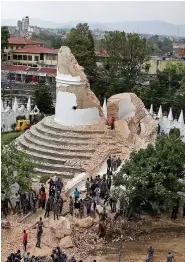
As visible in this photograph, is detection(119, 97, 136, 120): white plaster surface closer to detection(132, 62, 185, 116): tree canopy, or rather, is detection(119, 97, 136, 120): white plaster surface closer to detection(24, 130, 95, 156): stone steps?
detection(24, 130, 95, 156): stone steps

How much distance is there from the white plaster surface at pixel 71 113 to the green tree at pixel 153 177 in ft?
18.9

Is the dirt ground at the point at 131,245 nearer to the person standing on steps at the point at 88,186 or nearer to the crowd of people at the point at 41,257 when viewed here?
the crowd of people at the point at 41,257

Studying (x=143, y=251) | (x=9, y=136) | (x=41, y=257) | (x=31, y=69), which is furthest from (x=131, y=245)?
(x=31, y=69)

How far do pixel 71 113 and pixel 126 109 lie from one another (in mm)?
3294

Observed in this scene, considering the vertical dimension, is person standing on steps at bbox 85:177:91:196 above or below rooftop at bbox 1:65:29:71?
below

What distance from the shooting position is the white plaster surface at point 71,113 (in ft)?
77.6

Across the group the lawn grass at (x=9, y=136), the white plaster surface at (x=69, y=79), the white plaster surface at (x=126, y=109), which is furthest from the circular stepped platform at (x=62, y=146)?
the lawn grass at (x=9, y=136)

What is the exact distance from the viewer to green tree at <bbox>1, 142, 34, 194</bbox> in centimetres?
1706

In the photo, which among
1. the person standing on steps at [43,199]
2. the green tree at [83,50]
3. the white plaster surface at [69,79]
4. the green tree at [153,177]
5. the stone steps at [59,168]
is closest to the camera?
the green tree at [153,177]

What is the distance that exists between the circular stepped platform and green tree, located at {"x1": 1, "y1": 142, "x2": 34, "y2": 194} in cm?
334

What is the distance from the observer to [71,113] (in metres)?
23.7

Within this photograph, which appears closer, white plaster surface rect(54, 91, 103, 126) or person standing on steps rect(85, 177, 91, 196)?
person standing on steps rect(85, 177, 91, 196)

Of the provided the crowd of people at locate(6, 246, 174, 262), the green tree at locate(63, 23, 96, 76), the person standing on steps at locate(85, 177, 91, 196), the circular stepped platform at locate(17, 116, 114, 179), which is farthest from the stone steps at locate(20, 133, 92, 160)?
the green tree at locate(63, 23, 96, 76)

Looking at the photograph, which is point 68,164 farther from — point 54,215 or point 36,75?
point 36,75
